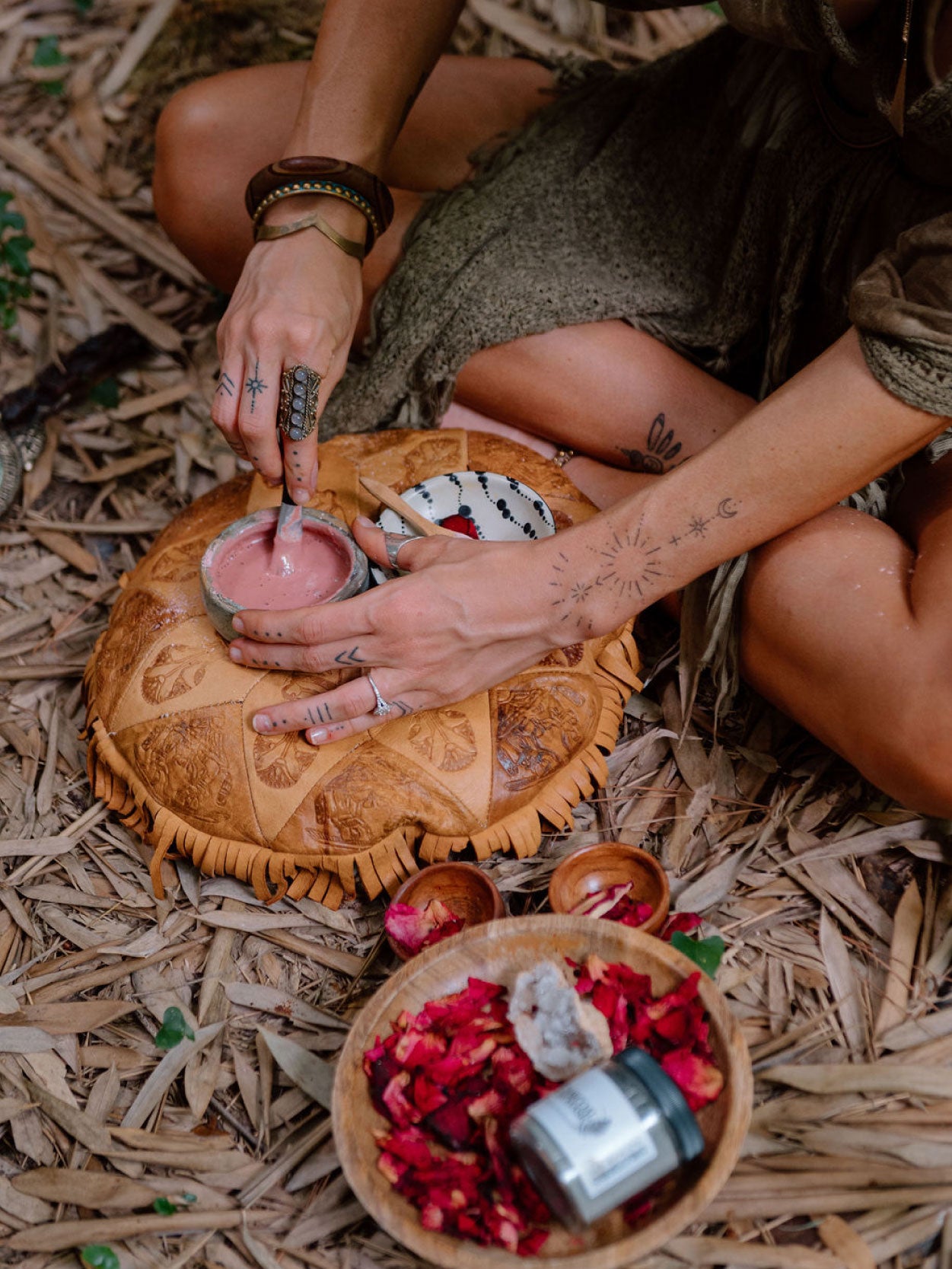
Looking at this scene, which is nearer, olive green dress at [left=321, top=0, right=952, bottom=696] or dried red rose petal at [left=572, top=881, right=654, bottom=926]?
dried red rose petal at [left=572, top=881, right=654, bottom=926]

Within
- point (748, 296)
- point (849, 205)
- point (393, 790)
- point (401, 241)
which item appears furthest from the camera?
point (401, 241)

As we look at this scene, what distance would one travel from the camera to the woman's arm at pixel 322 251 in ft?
4.37

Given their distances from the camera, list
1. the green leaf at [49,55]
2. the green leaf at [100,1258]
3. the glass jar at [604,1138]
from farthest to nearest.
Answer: the green leaf at [49,55], the green leaf at [100,1258], the glass jar at [604,1138]

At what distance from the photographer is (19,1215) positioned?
3.94ft

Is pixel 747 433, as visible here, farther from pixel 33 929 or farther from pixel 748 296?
pixel 33 929

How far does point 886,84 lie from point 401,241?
0.74 m

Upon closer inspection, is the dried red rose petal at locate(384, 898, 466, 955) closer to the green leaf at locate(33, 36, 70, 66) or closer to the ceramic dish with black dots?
the ceramic dish with black dots

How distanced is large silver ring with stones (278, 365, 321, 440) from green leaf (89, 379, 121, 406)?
1.01 metres

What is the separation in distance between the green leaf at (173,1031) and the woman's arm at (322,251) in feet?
2.23

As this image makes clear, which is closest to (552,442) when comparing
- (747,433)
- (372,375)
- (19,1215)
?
(372,375)

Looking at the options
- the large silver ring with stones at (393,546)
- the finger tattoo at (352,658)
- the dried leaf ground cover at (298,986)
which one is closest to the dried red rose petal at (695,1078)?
the dried leaf ground cover at (298,986)

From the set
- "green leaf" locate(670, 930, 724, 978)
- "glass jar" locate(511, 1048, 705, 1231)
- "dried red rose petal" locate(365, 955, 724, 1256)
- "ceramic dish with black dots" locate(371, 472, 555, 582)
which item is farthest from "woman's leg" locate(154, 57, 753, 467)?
"glass jar" locate(511, 1048, 705, 1231)

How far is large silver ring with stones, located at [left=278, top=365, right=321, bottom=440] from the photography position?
4.26ft

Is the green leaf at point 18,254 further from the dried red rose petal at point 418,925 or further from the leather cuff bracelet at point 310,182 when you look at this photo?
the dried red rose petal at point 418,925
